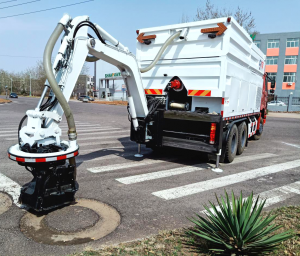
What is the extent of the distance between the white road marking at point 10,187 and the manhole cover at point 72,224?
74cm

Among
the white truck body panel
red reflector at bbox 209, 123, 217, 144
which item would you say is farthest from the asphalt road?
the white truck body panel

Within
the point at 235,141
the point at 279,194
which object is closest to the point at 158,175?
the point at 279,194

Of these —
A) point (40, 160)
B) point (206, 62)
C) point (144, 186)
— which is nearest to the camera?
point (40, 160)

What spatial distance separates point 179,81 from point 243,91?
2218mm

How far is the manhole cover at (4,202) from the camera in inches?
159

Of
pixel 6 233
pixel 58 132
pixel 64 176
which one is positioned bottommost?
pixel 6 233

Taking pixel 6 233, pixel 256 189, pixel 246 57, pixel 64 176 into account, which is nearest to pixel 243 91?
pixel 246 57

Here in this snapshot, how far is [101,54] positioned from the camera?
16.3ft

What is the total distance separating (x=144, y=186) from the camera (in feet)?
17.2

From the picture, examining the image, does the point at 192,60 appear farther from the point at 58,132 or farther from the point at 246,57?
the point at 58,132

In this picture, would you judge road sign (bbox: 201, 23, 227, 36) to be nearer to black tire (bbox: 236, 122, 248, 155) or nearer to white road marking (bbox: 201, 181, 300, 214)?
black tire (bbox: 236, 122, 248, 155)

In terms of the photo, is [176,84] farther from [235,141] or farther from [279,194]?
[279,194]

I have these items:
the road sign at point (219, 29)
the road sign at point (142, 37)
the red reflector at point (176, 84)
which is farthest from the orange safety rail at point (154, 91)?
the road sign at point (219, 29)

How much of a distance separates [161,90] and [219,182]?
2.99 metres
